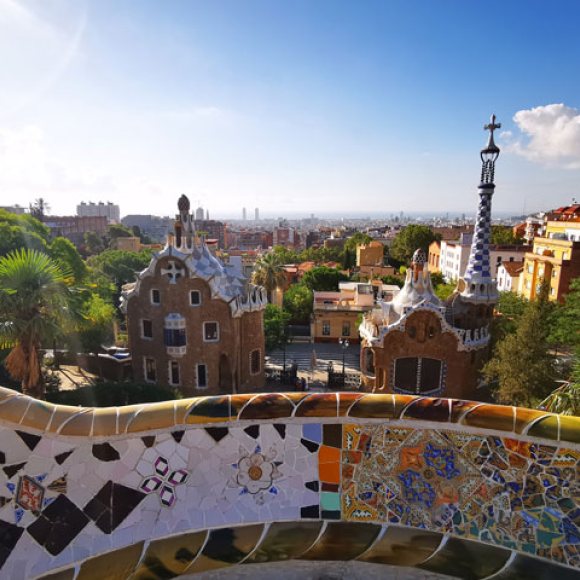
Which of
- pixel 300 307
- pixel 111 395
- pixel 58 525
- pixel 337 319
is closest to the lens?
pixel 58 525

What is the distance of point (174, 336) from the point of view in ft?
65.5

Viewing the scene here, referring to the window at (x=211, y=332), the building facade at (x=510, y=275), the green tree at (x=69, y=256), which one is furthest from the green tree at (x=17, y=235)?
the building facade at (x=510, y=275)

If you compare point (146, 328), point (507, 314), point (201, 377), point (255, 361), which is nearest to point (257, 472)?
point (201, 377)

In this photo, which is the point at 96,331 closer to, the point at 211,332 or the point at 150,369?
the point at 150,369

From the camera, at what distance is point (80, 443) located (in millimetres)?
5148

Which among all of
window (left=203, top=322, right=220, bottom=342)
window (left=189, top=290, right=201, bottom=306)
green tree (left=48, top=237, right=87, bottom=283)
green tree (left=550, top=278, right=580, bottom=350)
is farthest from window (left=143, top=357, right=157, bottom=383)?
green tree (left=550, top=278, right=580, bottom=350)

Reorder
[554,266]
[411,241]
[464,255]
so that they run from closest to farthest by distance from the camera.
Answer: [554,266], [464,255], [411,241]

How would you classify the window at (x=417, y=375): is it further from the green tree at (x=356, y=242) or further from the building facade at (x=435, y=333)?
the green tree at (x=356, y=242)

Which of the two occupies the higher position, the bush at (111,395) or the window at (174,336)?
the window at (174,336)

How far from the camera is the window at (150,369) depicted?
21.0m

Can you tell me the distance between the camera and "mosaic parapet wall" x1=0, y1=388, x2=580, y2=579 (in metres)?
4.92

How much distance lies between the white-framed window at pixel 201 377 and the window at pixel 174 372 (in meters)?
0.96

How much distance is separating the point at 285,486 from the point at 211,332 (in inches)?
612

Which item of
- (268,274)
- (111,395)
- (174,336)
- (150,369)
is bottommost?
(150,369)
